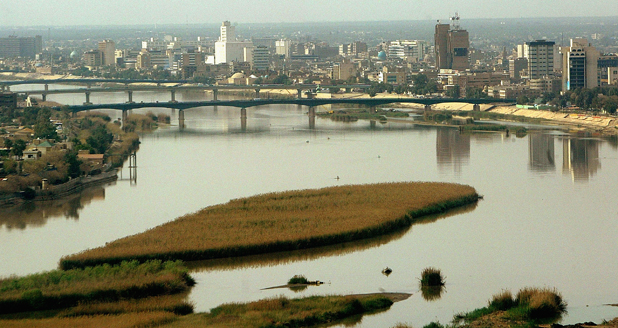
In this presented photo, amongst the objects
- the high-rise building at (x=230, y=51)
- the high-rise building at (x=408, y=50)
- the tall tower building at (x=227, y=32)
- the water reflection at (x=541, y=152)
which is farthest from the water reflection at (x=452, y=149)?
the tall tower building at (x=227, y=32)

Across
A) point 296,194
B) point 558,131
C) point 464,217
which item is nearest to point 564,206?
point 464,217

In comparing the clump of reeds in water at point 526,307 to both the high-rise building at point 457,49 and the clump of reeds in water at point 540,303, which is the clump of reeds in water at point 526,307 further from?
the high-rise building at point 457,49

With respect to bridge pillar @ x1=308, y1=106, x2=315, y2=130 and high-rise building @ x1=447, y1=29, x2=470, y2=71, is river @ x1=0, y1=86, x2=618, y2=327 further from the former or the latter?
high-rise building @ x1=447, y1=29, x2=470, y2=71

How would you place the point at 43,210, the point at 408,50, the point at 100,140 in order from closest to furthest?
the point at 43,210, the point at 100,140, the point at 408,50

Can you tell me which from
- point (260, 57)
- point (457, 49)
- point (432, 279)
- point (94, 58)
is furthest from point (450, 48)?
point (432, 279)

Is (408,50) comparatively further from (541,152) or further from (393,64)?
(541,152)

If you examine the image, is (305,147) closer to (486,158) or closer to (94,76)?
(486,158)
